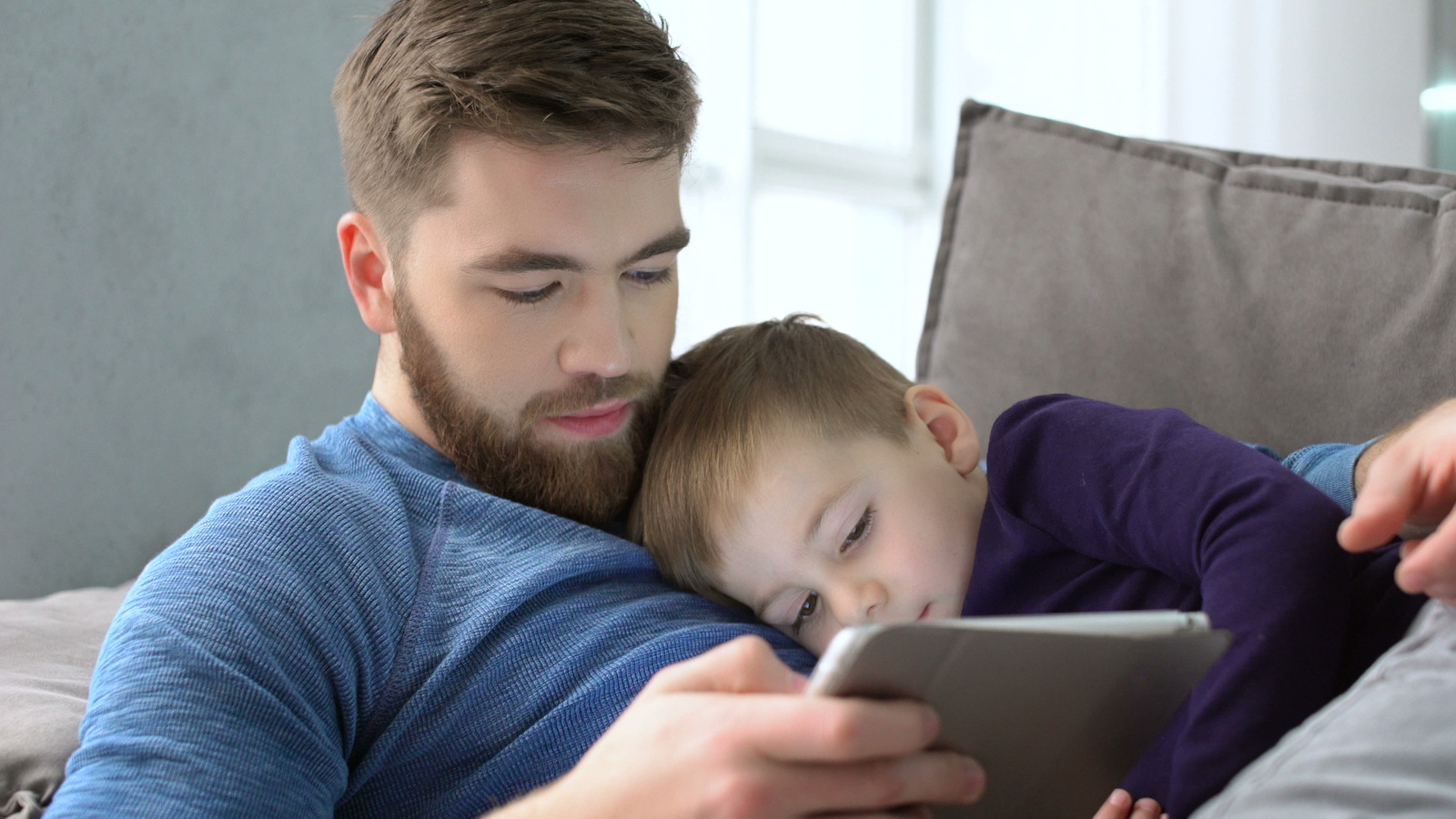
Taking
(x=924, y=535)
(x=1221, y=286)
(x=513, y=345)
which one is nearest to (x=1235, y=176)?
(x=1221, y=286)

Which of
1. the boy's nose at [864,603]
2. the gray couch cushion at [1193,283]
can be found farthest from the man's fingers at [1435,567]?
the gray couch cushion at [1193,283]

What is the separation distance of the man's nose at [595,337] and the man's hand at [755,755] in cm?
55

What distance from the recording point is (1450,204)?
1.24 m

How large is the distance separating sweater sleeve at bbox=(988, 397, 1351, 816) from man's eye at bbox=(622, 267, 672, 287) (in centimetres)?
47

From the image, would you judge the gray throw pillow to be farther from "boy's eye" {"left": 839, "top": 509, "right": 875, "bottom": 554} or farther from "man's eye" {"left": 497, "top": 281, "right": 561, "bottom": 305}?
"boy's eye" {"left": 839, "top": 509, "right": 875, "bottom": 554}

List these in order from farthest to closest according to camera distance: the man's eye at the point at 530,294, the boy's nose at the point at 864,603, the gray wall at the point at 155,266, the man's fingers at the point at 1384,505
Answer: the gray wall at the point at 155,266 < the man's eye at the point at 530,294 < the boy's nose at the point at 864,603 < the man's fingers at the point at 1384,505

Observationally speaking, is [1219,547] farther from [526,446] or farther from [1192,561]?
[526,446]

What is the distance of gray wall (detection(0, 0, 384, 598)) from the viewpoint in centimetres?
171

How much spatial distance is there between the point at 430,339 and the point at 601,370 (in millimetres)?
195

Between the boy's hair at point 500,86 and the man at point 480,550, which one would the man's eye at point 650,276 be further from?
the boy's hair at point 500,86

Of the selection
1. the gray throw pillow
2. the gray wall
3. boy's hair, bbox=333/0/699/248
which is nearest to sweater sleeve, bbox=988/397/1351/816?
boy's hair, bbox=333/0/699/248

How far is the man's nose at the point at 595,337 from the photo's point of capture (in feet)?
3.75

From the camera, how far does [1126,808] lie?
0.78 meters

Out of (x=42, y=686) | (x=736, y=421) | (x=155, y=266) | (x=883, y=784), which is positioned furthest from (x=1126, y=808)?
(x=155, y=266)
